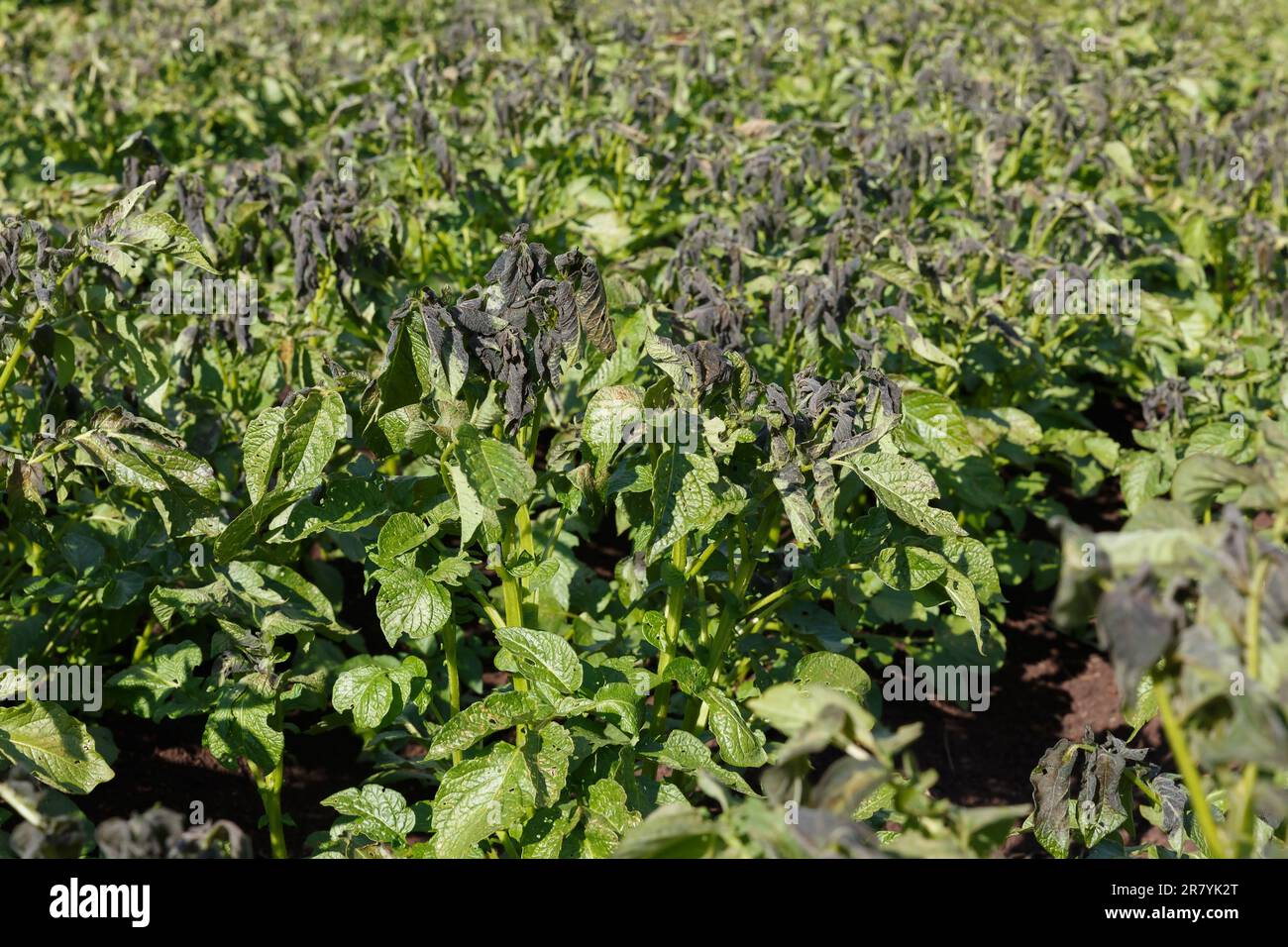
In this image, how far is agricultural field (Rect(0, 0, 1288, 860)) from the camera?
73.5 inches

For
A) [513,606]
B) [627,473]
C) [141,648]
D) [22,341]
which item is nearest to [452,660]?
[513,606]

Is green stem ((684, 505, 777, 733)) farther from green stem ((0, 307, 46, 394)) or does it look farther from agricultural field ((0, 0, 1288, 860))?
green stem ((0, 307, 46, 394))

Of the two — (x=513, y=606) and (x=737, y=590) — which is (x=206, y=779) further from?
(x=737, y=590)

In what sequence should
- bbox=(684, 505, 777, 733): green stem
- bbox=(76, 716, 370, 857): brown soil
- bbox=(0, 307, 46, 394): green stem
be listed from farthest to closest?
1. bbox=(76, 716, 370, 857): brown soil
2. bbox=(684, 505, 777, 733): green stem
3. bbox=(0, 307, 46, 394): green stem

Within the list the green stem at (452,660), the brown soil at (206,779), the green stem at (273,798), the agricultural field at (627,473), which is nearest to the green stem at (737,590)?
the agricultural field at (627,473)

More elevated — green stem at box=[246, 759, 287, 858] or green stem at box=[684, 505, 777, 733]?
green stem at box=[684, 505, 777, 733]

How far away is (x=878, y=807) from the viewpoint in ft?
7.28

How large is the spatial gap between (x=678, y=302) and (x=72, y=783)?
170 cm

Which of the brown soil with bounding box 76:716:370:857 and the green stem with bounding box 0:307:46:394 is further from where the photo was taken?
the brown soil with bounding box 76:716:370:857

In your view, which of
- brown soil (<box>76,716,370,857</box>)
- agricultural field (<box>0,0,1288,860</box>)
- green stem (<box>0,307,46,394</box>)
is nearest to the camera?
agricultural field (<box>0,0,1288,860</box>)

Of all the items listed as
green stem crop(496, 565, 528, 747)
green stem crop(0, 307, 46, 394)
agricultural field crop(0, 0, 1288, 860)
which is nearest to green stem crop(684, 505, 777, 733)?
agricultural field crop(0, 0, 1288, 860)

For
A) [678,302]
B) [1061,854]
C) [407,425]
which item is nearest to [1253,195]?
[678,302]

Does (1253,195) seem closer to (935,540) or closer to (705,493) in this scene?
(935,540)

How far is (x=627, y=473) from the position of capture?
2.34 m
